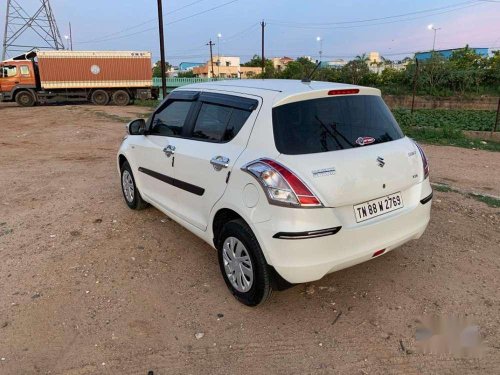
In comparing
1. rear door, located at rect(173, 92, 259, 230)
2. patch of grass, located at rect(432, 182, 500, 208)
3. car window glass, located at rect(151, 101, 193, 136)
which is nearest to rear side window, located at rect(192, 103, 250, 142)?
rear door, located at rect(173, 92, 259, 230)

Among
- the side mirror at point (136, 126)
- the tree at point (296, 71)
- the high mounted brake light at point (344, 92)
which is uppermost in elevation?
the tree at point (296, 71)

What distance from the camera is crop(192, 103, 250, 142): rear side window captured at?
10.1 ft

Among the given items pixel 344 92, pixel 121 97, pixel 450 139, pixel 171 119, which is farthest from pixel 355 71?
pixel 344 92

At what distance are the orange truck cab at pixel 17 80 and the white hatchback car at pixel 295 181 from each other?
2541 cm

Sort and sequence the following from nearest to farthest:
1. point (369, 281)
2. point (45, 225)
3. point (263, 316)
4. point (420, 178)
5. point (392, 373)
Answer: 1. point (392, 373)
2. point (263, 316)
3. point (420, 178)
4. point (369, 281)
5. point (45, 225)

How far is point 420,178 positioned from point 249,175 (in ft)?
4.60

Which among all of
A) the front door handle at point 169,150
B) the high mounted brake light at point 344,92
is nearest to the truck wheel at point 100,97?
the front door handle at point 169,150

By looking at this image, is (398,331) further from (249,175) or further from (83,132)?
(83,132)

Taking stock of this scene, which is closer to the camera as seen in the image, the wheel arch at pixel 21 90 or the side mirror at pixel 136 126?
the side mirror at pixel 136 126

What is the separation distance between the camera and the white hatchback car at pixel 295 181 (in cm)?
260

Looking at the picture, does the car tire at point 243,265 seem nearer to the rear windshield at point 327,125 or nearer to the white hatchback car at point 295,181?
the white hatchback car at point 295,181

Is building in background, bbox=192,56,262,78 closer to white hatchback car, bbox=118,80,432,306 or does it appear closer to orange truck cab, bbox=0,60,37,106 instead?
orange truck cab, bbox=0,60,37,106

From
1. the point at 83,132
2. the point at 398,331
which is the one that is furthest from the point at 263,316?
the point at 83,132

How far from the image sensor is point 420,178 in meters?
3.15
